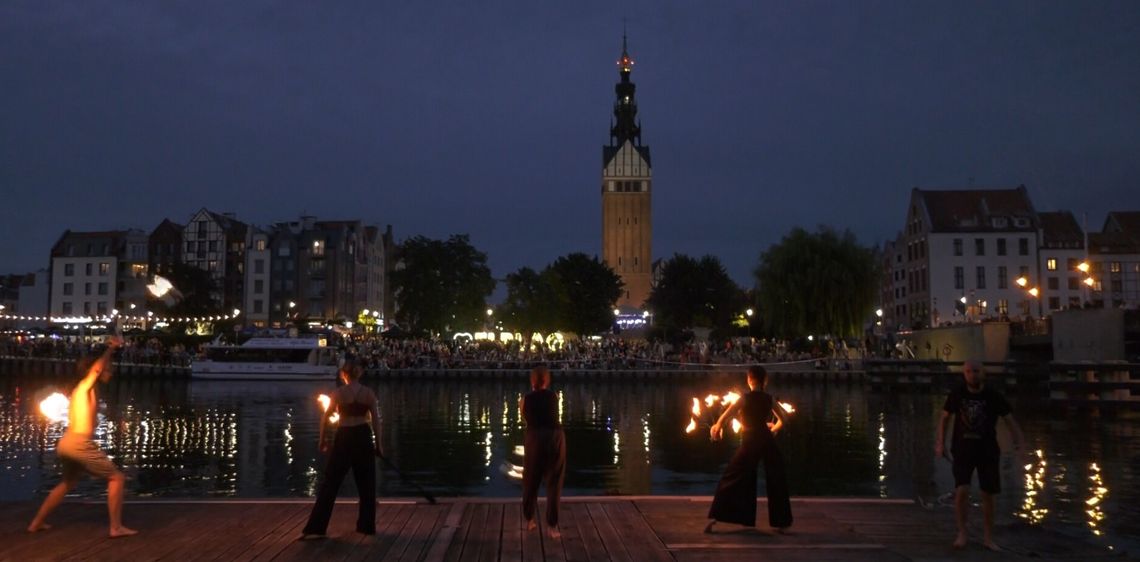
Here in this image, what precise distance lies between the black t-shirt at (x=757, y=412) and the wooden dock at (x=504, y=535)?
3.95 ft

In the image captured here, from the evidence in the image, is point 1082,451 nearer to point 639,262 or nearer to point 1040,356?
point 1040,356

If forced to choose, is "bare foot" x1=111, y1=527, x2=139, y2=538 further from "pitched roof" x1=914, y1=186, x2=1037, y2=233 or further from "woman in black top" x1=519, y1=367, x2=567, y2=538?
"pitched roof" x1=914, y1=186, x2=1037, y2=233

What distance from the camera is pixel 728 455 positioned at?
21.8 metres

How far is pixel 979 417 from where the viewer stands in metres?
9.45

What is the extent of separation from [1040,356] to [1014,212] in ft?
107

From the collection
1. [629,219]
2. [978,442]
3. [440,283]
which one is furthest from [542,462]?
[629,219]

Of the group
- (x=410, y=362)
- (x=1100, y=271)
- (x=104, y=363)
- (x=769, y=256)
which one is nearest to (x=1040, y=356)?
(x=769, y=256)

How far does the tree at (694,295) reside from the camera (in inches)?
3893

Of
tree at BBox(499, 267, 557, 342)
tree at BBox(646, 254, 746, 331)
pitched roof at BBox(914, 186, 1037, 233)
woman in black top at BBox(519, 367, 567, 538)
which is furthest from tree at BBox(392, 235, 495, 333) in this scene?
woman in black top at BBox(519, 367, 567, 538)

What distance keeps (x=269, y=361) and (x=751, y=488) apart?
58608 millimetres

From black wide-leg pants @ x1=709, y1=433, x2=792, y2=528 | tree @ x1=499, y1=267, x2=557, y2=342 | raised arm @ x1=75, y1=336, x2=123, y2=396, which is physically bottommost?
black wide-leg pants @ x1=709, y1=433, x2=792, y2=528

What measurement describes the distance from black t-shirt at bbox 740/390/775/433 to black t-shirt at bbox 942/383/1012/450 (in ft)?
6.34

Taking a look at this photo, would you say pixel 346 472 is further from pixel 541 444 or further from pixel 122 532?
pixel 122 532

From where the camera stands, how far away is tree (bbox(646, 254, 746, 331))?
98.9 metres
